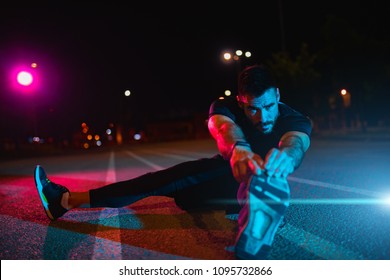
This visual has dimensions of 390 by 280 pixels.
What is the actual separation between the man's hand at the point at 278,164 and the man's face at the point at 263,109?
48 centimetres

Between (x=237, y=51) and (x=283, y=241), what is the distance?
21.5 metres

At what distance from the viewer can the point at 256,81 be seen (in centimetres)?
268

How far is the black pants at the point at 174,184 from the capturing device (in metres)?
3.06

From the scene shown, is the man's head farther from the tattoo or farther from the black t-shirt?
the tattoo

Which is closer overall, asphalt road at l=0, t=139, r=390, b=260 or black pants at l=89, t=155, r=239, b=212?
asphalt road at l=0, t=139, r=390, b=260

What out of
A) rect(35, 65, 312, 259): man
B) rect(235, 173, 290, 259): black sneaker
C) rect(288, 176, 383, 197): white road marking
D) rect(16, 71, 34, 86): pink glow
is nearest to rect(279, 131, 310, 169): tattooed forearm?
rect(35, 65, 312, 259): man

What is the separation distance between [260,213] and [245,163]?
32 cm

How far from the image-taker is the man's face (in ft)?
8.91

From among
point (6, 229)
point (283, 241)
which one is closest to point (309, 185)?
point (283, 241)

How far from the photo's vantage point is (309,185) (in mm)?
5340

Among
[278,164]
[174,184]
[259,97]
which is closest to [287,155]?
[278,164]

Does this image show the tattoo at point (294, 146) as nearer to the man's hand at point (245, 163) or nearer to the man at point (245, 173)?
the man at point (245, 173)

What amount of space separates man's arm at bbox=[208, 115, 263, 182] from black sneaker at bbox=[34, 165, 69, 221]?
55.6 inches
